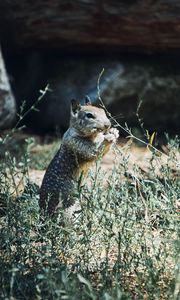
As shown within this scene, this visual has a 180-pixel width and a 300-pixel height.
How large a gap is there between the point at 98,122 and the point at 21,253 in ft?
4.25

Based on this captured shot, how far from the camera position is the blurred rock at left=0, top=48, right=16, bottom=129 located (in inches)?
322

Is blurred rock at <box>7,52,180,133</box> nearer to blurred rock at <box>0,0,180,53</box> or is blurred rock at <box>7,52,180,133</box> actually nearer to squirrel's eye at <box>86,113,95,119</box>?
blurred rock at <box>0,0,180,53</box>

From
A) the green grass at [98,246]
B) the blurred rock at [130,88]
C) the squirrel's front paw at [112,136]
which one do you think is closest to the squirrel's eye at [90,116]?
the squirrel's front paw at [112,136]

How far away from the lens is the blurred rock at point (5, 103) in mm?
8188

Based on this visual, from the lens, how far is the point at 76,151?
5.25 meters

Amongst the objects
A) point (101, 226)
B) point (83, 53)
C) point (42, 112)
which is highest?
point (101, 226)

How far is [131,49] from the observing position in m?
8.76

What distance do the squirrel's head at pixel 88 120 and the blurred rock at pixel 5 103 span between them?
9.85 ft

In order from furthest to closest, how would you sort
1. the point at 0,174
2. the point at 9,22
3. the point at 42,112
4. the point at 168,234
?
1. the point at 42,112
2. the point at 9,22
3. the point at 0,174
4. the point at 168,234

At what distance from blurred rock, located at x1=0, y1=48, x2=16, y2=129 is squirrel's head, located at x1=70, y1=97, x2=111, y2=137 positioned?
3.00m

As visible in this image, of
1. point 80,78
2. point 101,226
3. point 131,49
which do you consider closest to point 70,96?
point 80,78

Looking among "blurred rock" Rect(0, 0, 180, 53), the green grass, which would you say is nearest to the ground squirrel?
the green grass

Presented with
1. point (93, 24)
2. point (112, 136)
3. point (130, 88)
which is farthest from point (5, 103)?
point (112, 136)

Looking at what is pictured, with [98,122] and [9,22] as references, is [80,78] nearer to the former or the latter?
[9,22]
